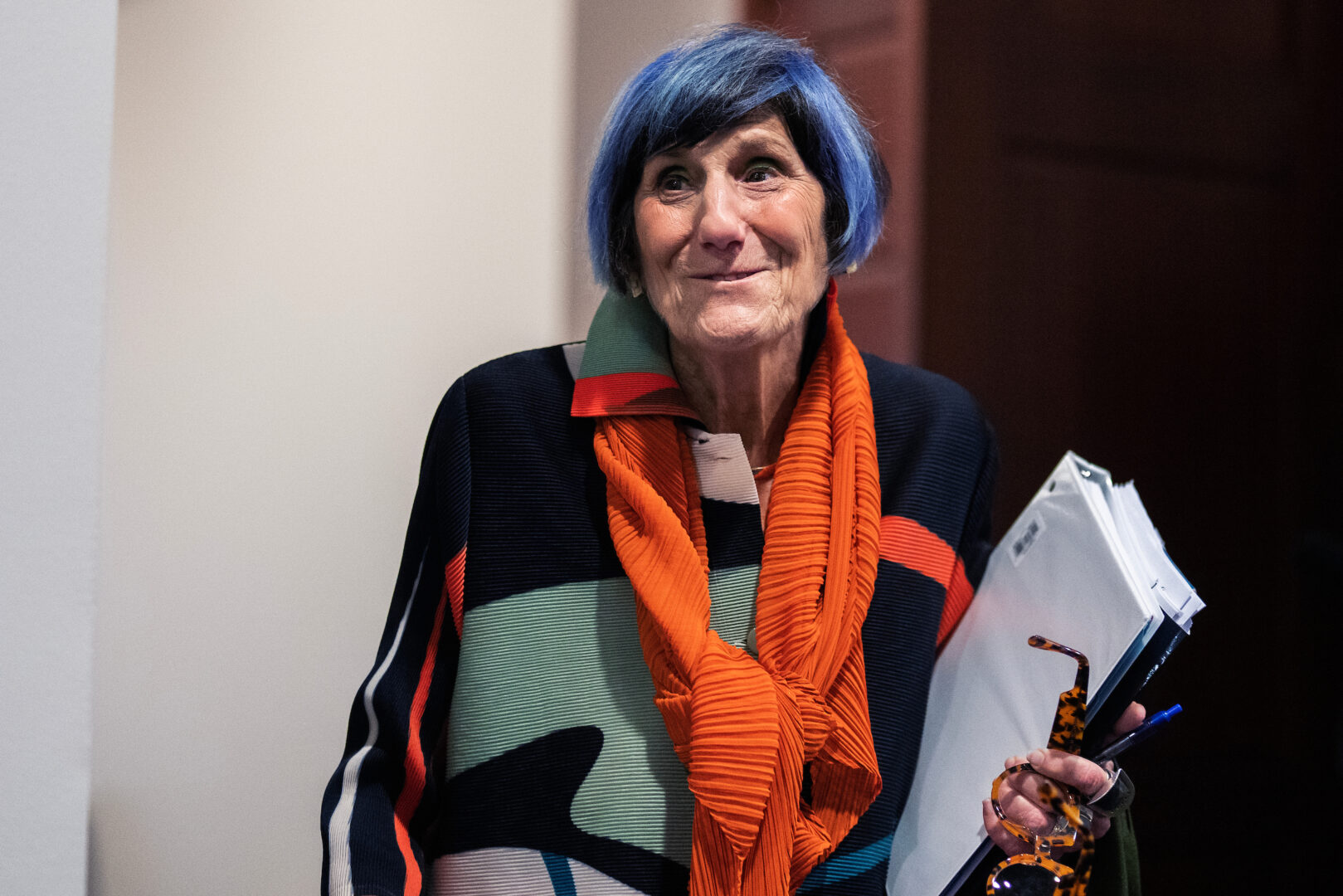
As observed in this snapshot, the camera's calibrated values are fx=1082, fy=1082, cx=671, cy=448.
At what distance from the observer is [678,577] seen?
3.20ft

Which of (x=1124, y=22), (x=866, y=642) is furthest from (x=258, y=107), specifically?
(x=1124, y=22)

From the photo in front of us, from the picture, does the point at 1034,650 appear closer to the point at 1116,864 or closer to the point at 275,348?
the point at 1116,864

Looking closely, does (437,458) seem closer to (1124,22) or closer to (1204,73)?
(1124,22)

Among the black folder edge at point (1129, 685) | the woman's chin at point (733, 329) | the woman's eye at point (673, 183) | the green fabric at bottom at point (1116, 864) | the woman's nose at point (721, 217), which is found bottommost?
the green fabric at bottom at point (1116, 864)

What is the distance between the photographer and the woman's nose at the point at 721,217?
98cm

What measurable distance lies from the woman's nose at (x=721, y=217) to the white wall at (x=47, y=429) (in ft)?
1.72

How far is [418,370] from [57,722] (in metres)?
0.84

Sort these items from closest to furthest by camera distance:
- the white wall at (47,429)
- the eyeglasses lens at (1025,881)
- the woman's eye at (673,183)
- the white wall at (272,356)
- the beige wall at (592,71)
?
1. the white wall at (47,429)
2. the eyeglasses lens at (1025,881)
3. the woman's eye at (673,183)
4. the white wall at (272,356)
5. the beige wall at (592,71)

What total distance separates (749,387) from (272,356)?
0.57 metres

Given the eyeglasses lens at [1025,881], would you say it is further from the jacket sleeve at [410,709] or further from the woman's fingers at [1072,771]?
the jacket sleeve at [410,709]

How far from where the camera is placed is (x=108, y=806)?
3.82 feet

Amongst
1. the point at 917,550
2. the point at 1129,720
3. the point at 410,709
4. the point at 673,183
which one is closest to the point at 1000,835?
the point at 1129,720

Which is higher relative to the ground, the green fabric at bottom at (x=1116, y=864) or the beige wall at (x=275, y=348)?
the beige wall at (x=275, y=348)

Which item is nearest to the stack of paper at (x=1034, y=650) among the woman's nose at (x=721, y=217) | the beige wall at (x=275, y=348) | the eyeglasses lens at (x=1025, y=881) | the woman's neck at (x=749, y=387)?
the eyeglasses lens at (x=1025, y=881)
